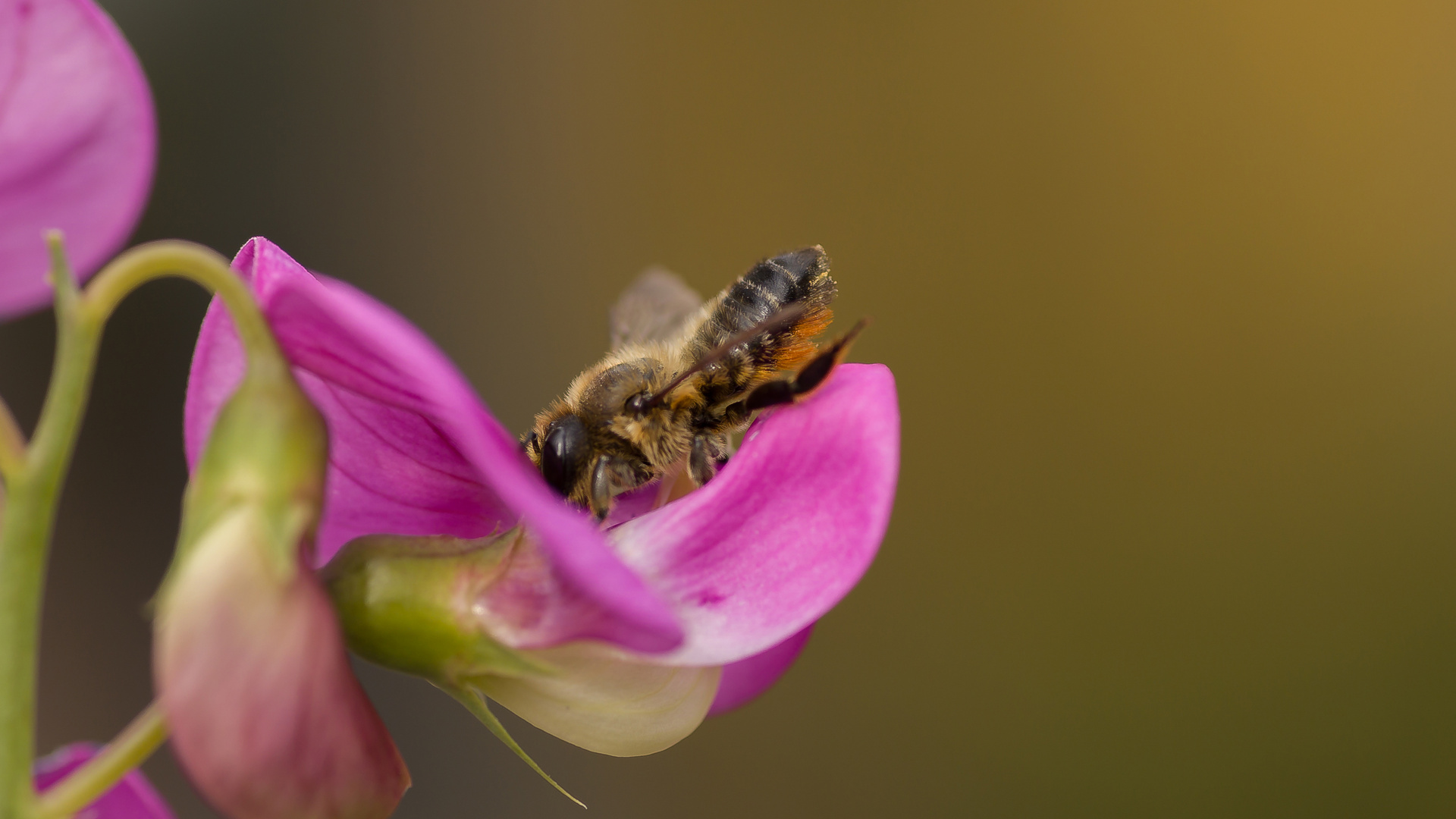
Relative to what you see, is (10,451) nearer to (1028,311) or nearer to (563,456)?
(563,456)

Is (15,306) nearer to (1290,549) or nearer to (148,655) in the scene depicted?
(148,655)

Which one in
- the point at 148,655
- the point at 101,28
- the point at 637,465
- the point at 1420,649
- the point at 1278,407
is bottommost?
the point at 148,655

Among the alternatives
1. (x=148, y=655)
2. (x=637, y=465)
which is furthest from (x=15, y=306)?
(x=148, y=655)

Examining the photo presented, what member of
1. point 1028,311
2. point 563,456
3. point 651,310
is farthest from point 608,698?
point 1028,311

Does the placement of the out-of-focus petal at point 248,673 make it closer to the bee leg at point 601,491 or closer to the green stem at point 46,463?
the green stem at point 46,463

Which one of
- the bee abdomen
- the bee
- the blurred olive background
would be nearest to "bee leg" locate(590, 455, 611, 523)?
the bee

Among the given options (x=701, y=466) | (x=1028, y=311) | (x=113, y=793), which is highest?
(x=701, y=466)

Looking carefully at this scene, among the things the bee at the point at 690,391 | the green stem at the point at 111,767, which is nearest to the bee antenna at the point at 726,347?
the bee at the point at 690,391
